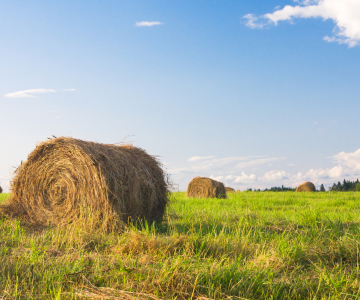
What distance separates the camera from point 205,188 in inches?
631

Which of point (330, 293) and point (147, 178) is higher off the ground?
point (147, 178)

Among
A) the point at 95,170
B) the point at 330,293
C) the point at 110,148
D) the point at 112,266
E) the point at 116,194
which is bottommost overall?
the point at 330,293

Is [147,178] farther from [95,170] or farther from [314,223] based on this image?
[314,223]

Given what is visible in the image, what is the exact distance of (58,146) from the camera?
6.65m

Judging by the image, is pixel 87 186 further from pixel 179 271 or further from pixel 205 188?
pixel 205 188

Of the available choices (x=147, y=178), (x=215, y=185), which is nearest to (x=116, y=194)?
(x=147, y=178)

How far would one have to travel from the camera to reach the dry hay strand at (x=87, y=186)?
235 inches

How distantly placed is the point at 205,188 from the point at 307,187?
51.1ft

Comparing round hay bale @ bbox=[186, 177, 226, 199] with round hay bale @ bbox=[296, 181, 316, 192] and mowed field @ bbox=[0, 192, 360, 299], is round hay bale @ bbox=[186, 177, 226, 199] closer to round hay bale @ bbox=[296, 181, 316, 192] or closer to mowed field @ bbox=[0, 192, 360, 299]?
mowed field @ bbox=[0, 192, 360, 299]

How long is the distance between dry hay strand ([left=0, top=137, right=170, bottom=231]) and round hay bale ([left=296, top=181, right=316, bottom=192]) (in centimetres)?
2342

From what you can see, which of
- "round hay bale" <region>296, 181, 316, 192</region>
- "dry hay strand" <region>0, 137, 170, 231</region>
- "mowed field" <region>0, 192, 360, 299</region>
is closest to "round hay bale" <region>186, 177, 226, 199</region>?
"dry hay strand" <region>0, 137, 170, 231</region>

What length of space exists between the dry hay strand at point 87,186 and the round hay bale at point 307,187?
23.4 metres

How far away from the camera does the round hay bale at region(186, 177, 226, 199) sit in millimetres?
15814

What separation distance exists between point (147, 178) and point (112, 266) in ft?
11.4
